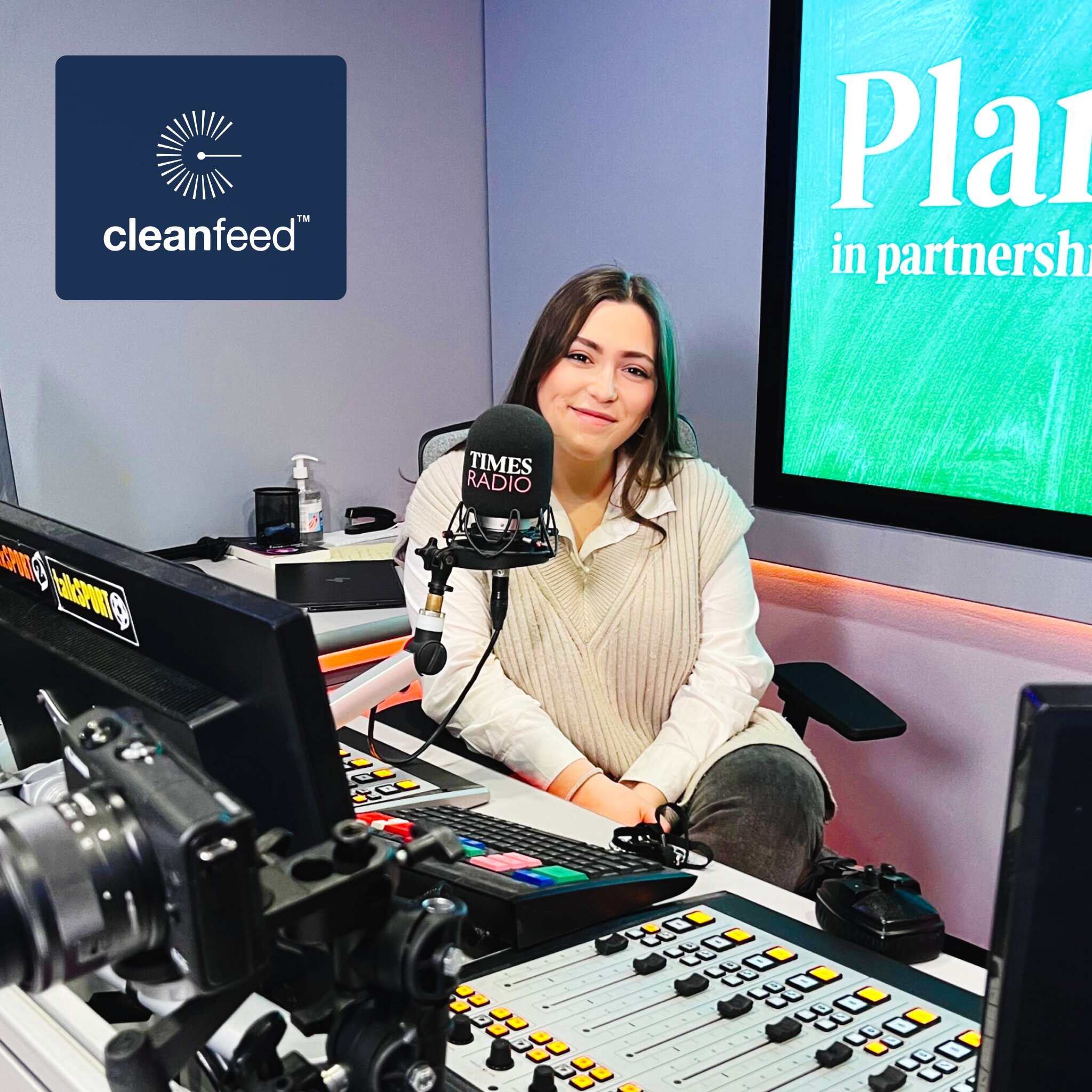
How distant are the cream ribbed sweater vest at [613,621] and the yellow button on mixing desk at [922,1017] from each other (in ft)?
3.41

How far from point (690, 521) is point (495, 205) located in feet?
4.88

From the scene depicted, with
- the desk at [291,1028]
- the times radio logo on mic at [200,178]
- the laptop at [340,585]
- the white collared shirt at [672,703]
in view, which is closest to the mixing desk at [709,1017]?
the desk at [291,1028]

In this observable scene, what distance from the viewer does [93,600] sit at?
94 centimetres

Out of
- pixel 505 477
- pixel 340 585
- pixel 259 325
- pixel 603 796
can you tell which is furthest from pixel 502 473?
pixel 259 325

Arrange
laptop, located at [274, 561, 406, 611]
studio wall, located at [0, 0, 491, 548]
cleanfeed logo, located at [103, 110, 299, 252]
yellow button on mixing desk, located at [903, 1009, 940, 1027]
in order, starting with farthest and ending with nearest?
cleanfeed logo, located at [103, 110, 299, 252]
studio wall, located at [0, 0, 491, 548]
laptop, located at [274, 561, 406, 611]
yellow button on mixing desk, located at [903, 1009, 940, 1027]

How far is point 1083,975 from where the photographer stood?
0.60 metres

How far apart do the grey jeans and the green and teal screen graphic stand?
84cm

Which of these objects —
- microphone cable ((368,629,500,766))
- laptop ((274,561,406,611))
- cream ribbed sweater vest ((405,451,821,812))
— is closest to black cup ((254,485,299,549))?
laptop ((274,561,406,611))

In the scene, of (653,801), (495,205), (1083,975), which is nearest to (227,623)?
(1083,975)

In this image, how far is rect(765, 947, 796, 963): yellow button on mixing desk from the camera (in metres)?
1.15

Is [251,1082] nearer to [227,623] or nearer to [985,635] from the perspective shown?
[227,623]

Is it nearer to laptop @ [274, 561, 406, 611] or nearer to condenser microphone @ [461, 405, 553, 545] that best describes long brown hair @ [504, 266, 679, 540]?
laptop @ [274, 561, 406, 611]

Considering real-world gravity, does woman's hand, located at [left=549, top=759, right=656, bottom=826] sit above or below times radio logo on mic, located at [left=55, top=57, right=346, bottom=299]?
below

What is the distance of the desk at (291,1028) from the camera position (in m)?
0.97
